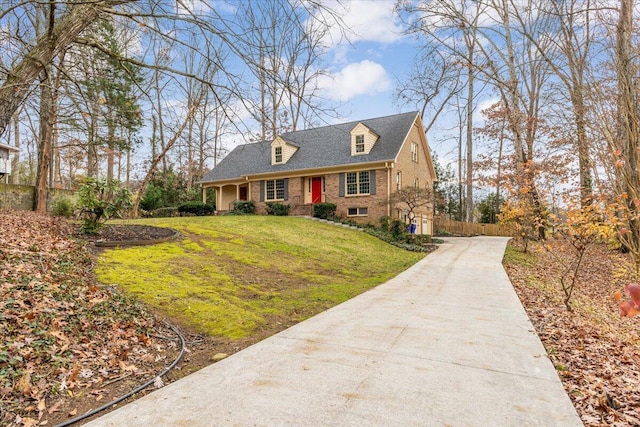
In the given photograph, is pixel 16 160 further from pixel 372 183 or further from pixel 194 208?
pixel 372 183

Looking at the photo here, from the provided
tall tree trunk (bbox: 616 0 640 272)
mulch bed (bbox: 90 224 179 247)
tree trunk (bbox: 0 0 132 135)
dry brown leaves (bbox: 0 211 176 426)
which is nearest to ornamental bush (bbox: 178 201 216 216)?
mulch bed (bbox: 90 224 179 247)

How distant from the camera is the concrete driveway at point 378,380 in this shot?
102 inches

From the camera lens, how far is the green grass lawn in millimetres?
5355

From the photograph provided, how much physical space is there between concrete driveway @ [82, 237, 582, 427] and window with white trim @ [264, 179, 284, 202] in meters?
18.1

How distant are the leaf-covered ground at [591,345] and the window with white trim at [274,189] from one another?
15.8 metres

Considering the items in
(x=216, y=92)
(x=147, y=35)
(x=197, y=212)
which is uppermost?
(x=147, y=35)

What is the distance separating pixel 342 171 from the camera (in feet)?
69.2

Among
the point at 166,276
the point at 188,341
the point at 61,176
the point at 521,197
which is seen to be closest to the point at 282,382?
the point at 188,341

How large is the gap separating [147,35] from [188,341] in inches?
177

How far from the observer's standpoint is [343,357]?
373cm

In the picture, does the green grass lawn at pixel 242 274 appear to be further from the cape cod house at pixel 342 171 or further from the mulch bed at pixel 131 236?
the cape cod house at pixel 342 171

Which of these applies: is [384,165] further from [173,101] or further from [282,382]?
[282,382]

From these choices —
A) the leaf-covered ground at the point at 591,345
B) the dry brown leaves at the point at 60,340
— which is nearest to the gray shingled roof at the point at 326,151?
the leaf-covered ground at the point at 591,345

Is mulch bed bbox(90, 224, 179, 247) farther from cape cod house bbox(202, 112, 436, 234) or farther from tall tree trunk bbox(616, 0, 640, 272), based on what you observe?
tall tree trunk bbox(616, 0, 640, 272)
